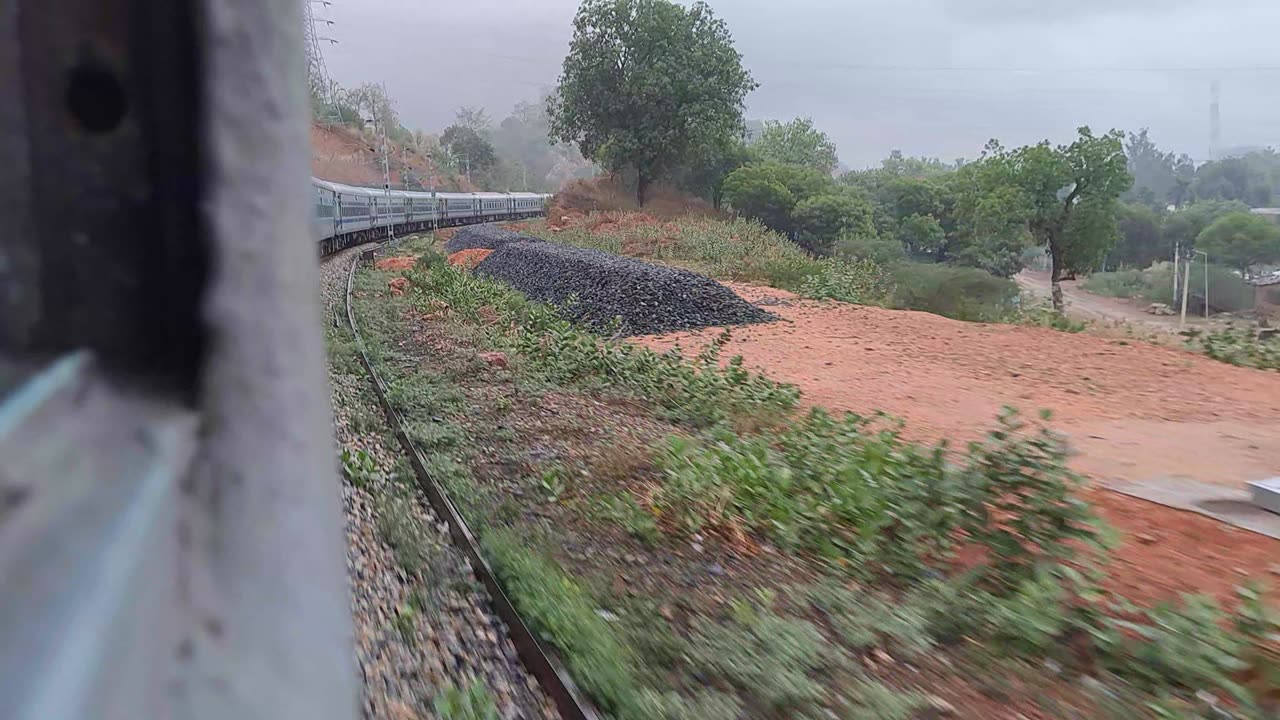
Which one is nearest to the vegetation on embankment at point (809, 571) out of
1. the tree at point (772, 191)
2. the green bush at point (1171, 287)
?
the green bush at point (1171, 287)

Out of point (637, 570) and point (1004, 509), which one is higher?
point (1004, 509)

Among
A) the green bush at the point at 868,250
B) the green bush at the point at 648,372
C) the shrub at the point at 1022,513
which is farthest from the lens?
the green bush at the point at 868,250

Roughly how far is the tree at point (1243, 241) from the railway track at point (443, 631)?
3485 cm

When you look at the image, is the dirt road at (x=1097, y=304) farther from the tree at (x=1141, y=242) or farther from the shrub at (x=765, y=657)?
the shrub at (x=765, y=657)

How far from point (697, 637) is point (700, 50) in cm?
4444

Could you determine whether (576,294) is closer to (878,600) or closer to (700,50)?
(878,600)

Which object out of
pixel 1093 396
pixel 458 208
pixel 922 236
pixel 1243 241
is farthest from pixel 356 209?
pixel 1243 241

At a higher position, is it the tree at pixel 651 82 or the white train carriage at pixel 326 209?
the tree at pixel 651 82

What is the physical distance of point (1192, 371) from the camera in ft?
39.8

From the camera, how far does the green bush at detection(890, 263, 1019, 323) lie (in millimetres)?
18766

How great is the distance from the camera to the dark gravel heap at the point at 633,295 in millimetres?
15344

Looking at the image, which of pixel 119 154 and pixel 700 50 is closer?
pixel 119 154

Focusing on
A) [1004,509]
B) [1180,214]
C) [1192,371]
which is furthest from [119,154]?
[1180,214]

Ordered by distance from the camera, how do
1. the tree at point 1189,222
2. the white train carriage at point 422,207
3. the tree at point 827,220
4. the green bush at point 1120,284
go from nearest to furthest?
1. the green bush at point 1120,284
2. the white train carriage at point 422,207
3. the tree at point 1189,222
4. the tree at point 827,220
